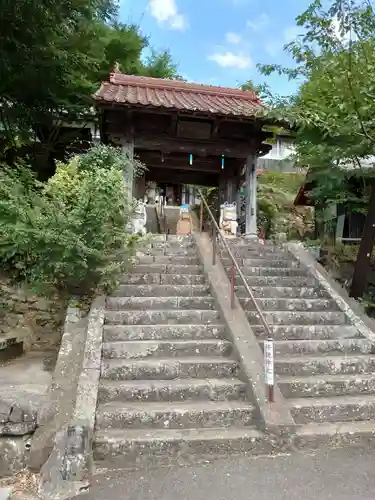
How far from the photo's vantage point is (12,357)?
6203mm

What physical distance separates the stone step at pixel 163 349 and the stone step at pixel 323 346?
2.50 feet

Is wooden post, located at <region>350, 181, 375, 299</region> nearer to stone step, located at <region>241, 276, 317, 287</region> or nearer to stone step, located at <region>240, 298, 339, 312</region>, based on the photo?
stone step, located at <region>241, 276, 317, 287</region>

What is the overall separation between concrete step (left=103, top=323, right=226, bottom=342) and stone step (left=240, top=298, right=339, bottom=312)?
94 centimetres

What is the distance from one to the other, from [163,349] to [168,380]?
48 centimetres

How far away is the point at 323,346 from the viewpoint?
5.62 m

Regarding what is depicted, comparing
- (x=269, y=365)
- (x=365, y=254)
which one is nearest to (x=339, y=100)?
(x=365, y=254)

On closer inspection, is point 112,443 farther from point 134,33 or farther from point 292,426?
point 134,33

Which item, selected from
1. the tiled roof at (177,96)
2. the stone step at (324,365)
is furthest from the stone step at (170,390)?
the tiled roof at (177,96)

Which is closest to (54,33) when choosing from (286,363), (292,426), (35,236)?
(35,236)

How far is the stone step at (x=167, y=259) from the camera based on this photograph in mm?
7199

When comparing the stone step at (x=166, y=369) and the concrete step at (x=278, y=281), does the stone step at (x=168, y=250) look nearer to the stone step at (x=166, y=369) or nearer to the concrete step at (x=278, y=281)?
the concrete step at (x=278, y=281)

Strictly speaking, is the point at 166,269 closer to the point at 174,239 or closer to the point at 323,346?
the point at 174,239

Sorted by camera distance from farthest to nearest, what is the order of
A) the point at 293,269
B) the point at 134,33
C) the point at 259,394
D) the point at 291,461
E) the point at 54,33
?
the point at 134,33 → the point at 54,33 → the point at 293,269 → the point at 259,394 → the point at 291,461

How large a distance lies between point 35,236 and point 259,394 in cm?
328
